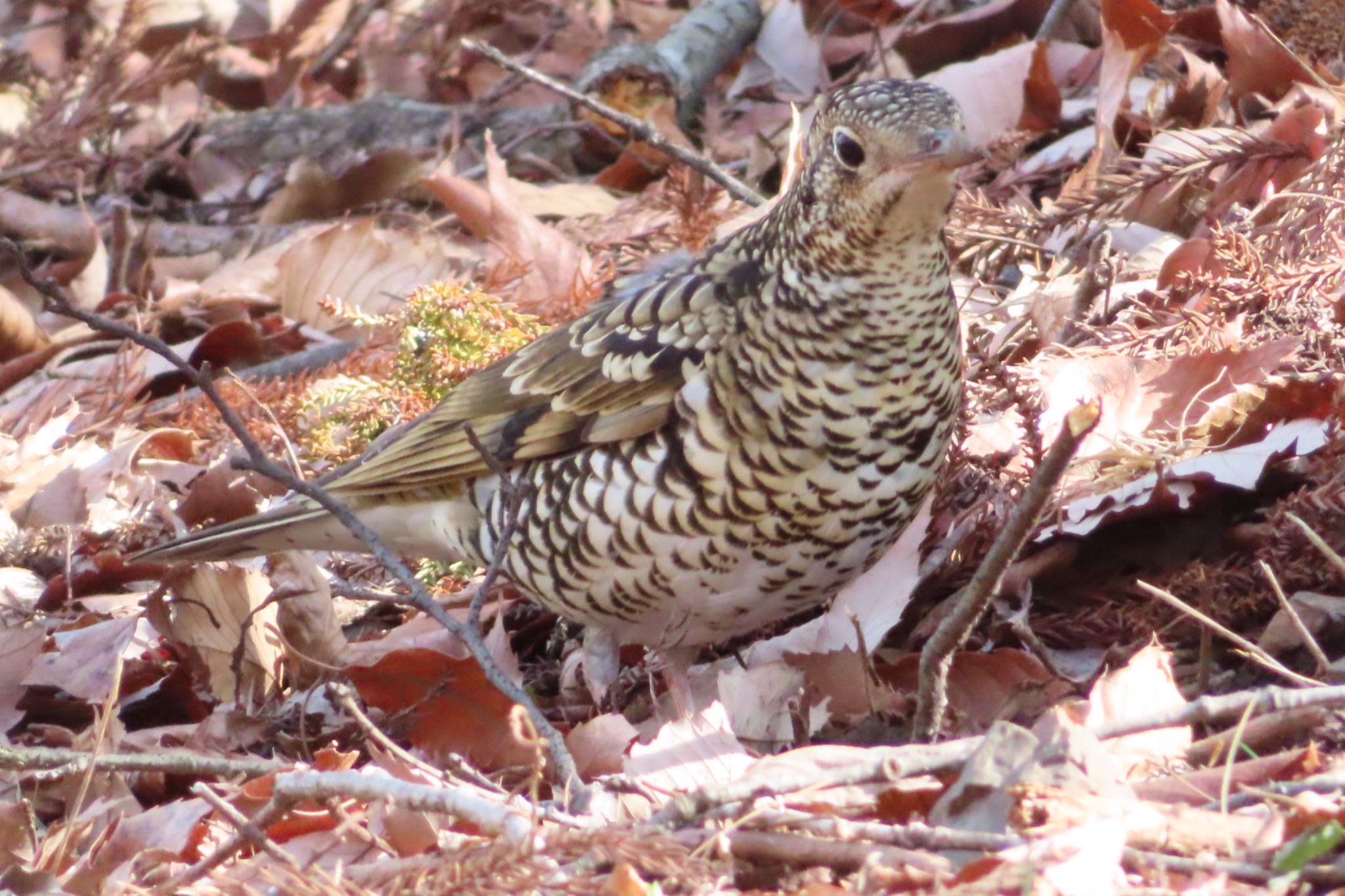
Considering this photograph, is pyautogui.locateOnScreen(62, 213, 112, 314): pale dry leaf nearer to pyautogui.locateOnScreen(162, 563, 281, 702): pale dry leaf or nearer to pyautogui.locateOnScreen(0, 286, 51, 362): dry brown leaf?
pyautogui.locateOnScreen(0, 286, 51, 362): dry brown leaf

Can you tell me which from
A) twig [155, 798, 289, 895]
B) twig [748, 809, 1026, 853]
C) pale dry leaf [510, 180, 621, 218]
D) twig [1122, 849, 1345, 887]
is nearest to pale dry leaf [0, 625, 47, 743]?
twig [155, 798, 289, 895]

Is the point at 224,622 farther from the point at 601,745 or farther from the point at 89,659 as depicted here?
the point at 601,745

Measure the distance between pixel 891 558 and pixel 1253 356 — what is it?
28.4 inches

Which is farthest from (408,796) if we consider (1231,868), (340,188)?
(340,188)

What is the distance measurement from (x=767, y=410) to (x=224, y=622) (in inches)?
50.1

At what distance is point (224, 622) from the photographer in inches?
122

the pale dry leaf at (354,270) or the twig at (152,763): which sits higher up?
the twig at (152,763)

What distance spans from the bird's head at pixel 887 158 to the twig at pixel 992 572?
54 centimetres

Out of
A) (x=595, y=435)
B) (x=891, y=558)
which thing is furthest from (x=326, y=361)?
(x=891, y=558)

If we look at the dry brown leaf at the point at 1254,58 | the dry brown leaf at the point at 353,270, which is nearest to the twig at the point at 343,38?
the dry brown leaf at the point at 353,270

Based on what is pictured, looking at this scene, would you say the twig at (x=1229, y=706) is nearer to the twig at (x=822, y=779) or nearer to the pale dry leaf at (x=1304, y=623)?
the twig at (x=822, y=779)

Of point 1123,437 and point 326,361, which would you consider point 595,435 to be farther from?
point 326,361

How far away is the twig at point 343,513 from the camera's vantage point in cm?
211

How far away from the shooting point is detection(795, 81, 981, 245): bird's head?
2.25 m
